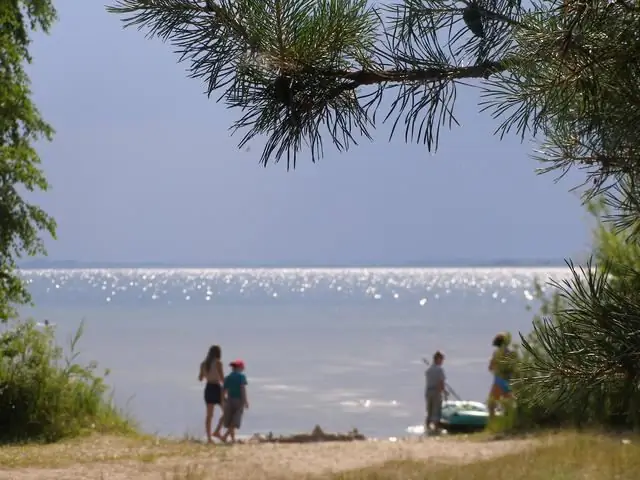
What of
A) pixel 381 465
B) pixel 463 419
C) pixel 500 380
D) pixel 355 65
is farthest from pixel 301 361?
pixel 355 65

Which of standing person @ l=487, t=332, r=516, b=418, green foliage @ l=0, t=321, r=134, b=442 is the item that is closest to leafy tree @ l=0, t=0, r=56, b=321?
green foliage @ l=0, t=321, r=134, b=442

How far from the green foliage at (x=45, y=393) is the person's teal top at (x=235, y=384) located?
1551mm

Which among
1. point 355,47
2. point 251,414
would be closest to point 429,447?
point 355,47

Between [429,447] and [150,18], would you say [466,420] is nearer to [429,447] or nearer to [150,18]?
[429,447]

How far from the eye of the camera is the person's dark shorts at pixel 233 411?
1519 centimetres

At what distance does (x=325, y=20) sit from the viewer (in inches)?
179

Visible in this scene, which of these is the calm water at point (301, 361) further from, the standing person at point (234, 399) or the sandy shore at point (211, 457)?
the sandy shore at point (211, 457)

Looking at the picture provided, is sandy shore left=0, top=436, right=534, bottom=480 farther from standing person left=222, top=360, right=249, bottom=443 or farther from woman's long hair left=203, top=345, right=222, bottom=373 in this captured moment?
woman's long hair left=203, top=345, right=222, bottom=373

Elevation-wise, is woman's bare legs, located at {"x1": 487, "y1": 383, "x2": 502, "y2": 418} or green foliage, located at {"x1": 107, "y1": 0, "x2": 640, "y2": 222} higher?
green foliage, located at {"x1": 107, "y1": 0, "x2": 640, "y2": 222}

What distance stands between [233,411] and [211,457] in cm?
360

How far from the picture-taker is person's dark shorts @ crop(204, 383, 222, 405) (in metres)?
15.4

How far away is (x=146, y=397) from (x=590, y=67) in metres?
29.6

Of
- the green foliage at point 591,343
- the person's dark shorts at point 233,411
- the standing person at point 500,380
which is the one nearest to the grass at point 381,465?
the person's dark shorts at point 233,411

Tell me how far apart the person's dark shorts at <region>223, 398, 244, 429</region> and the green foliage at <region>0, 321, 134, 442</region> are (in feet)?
4.69
